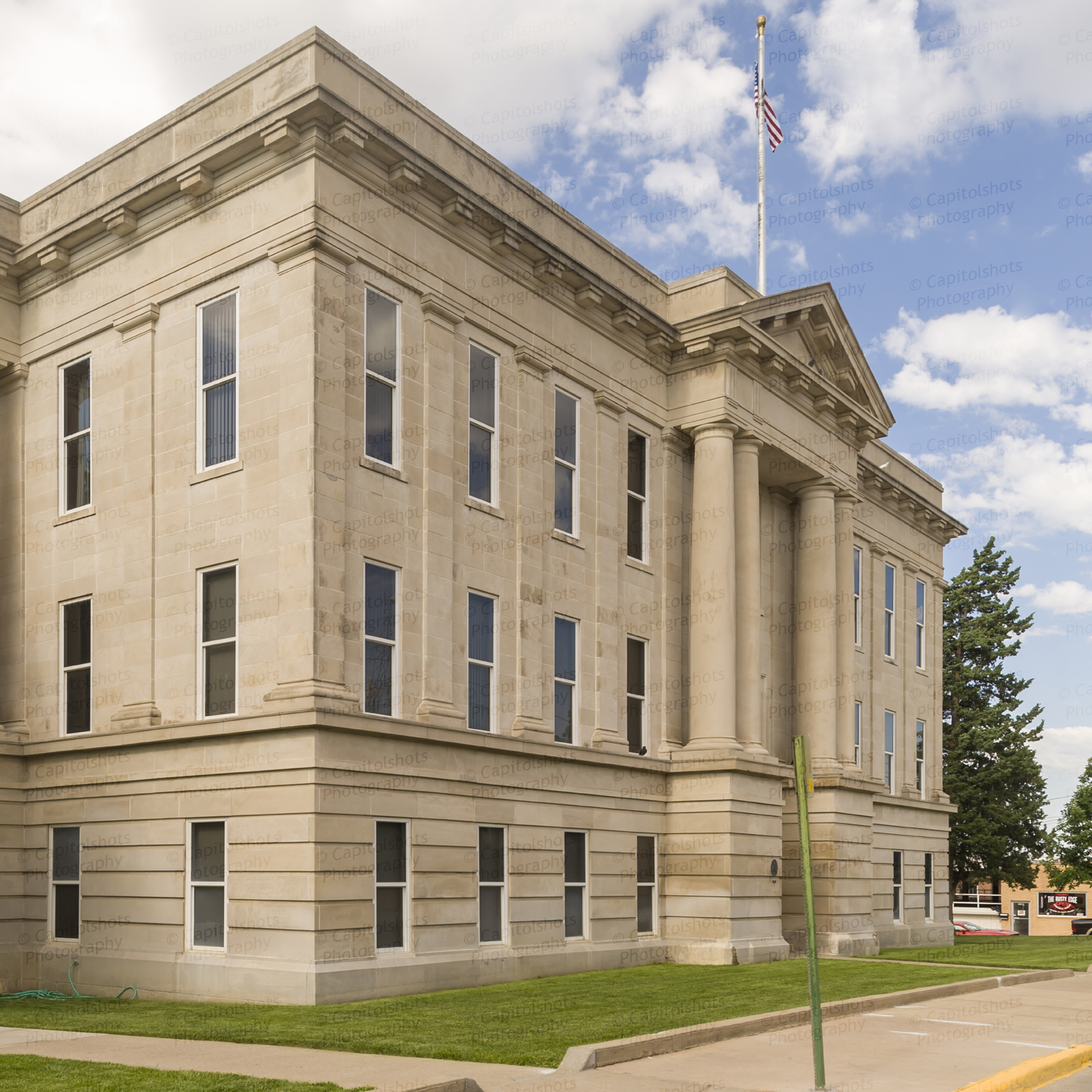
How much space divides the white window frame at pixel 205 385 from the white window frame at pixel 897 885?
1038 inches

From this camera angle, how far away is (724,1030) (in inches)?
615

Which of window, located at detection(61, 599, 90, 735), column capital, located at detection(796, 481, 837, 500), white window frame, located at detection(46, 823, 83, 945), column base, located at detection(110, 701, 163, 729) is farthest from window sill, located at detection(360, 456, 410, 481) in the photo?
column capital, located at detection(796, 481, 837, 500)

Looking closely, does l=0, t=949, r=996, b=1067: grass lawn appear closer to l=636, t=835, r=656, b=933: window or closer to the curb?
the curb

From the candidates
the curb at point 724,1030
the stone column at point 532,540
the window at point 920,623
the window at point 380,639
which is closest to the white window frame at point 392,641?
the window at point 380,639

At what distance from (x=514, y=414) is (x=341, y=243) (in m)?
5.52

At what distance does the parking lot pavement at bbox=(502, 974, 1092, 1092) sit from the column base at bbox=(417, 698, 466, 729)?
852cm

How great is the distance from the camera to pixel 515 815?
25.0 meters

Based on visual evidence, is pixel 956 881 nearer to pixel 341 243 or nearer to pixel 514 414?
pixel 514 414

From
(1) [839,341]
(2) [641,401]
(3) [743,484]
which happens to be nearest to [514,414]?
(2) [641,401]

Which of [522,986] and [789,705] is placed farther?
[789,705]

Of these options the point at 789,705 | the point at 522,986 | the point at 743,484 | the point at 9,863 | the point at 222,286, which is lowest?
the point at 522,986

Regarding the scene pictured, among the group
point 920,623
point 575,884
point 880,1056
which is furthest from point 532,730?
point 920,623

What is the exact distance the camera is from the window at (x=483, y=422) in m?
25.7

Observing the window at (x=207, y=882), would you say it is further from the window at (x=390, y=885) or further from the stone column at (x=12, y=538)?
the stone column at (x=12, y=538)
